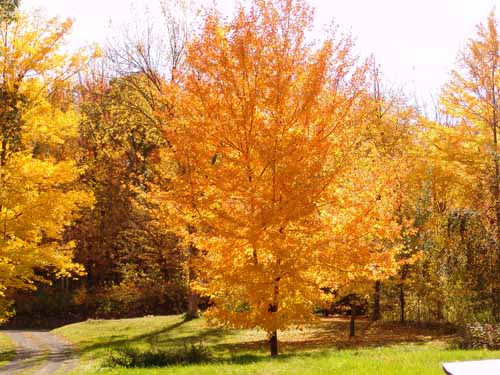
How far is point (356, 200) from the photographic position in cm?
1026

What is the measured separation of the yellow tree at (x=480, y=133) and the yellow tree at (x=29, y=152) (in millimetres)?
11955

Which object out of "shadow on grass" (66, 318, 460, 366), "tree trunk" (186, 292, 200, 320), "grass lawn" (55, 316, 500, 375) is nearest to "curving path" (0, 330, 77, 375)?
"grass lawn" (55, 316, 500, 375)

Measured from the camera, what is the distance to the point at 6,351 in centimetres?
1711

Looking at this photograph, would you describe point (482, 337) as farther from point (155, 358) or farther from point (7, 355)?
point (7, 355)

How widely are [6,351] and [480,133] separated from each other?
55.3ft

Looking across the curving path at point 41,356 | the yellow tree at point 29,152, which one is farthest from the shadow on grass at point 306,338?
the yellow tree at point 29,152

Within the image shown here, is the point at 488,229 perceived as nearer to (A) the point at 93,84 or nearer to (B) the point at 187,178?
(B) the point at 187,178

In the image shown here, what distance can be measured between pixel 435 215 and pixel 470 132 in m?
3.16

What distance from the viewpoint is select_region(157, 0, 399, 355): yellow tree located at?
9.91m

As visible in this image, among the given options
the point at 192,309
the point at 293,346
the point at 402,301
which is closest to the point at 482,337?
the point at 293,346

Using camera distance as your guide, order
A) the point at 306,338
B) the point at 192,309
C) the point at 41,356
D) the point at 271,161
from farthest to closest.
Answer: the point at 192,309 → the point at 306,338 → the point at 41,356 → the point at 271,161

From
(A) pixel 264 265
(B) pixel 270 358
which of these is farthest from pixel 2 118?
(B) pixel 270 358

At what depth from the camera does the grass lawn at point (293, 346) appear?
30.9ft

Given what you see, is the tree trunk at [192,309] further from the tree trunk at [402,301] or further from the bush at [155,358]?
the bush at [155,358]
